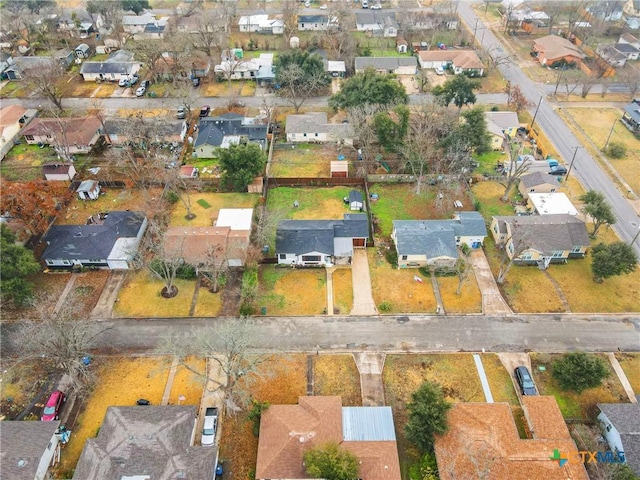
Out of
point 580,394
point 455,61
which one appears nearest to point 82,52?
point 455,61

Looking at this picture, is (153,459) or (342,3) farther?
(342,3)

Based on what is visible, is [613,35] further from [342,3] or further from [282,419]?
[282,419]

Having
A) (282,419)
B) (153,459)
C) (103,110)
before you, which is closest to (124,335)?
(153,459)

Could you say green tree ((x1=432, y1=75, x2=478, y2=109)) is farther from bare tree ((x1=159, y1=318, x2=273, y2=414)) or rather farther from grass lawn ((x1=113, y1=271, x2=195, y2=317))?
bare tree ((x1=159, y1=318, x2=273, y2=414))

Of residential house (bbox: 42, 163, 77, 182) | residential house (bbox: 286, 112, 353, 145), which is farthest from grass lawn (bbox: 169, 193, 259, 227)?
residential house (bbox: 42, 163, 77, 182)

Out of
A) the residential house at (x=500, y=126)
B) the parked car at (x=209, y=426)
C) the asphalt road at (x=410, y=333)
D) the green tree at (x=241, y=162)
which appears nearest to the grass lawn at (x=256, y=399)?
the parked car at (x=209, y=426)

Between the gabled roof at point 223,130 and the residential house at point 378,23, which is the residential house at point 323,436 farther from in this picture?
the residential house at point 378,23

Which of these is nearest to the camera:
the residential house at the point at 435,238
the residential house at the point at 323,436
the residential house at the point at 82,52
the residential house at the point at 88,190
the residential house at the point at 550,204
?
the residential house at the point at 323,436
